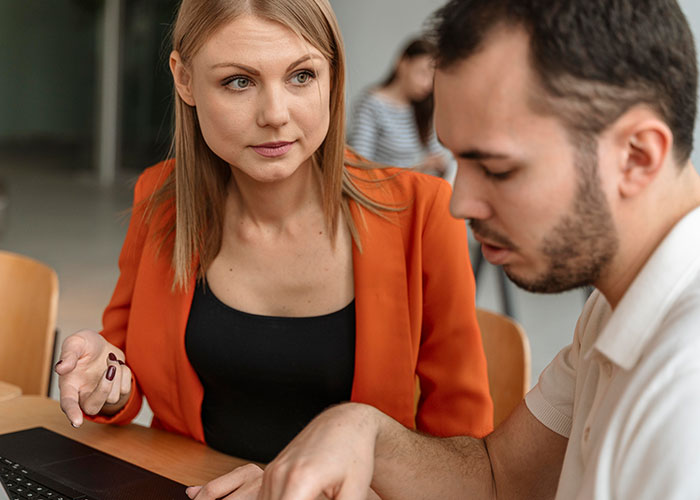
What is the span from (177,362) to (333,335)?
0.98 ft

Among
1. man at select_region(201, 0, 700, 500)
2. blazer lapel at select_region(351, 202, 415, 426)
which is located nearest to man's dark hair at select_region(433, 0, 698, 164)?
man at select_region(201, 0, 700, 500)

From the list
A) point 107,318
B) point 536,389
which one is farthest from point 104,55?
point 536,389

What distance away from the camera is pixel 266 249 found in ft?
5.22

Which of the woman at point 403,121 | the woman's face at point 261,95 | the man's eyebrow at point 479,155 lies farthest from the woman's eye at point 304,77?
the woman at point 403,121

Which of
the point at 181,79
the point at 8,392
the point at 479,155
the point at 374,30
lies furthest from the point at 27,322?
the point at 374,30

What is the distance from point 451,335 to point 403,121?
9.07 feet

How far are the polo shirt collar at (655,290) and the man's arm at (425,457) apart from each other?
0.31 m

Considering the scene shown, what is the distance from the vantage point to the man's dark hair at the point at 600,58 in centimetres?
83

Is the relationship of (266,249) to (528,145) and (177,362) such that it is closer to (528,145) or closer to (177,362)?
(177,362)

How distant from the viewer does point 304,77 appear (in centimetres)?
141

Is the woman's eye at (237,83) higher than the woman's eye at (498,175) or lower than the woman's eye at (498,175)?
higher

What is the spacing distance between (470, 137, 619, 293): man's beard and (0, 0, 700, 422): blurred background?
15.5 ft

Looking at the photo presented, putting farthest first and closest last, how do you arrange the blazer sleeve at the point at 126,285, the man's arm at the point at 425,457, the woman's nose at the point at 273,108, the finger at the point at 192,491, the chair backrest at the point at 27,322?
1. the chair backrest at the point at 27,322
2. the blazer sleeve at the point at 126,285
3. the woman's nose at the point at 273,108
4. the finger at the point at 192,491
5. the man's arm at the point at 425,457

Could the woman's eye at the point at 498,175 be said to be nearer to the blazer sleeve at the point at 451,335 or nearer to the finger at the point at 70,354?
the blazer sleeve at the point at 451,335
